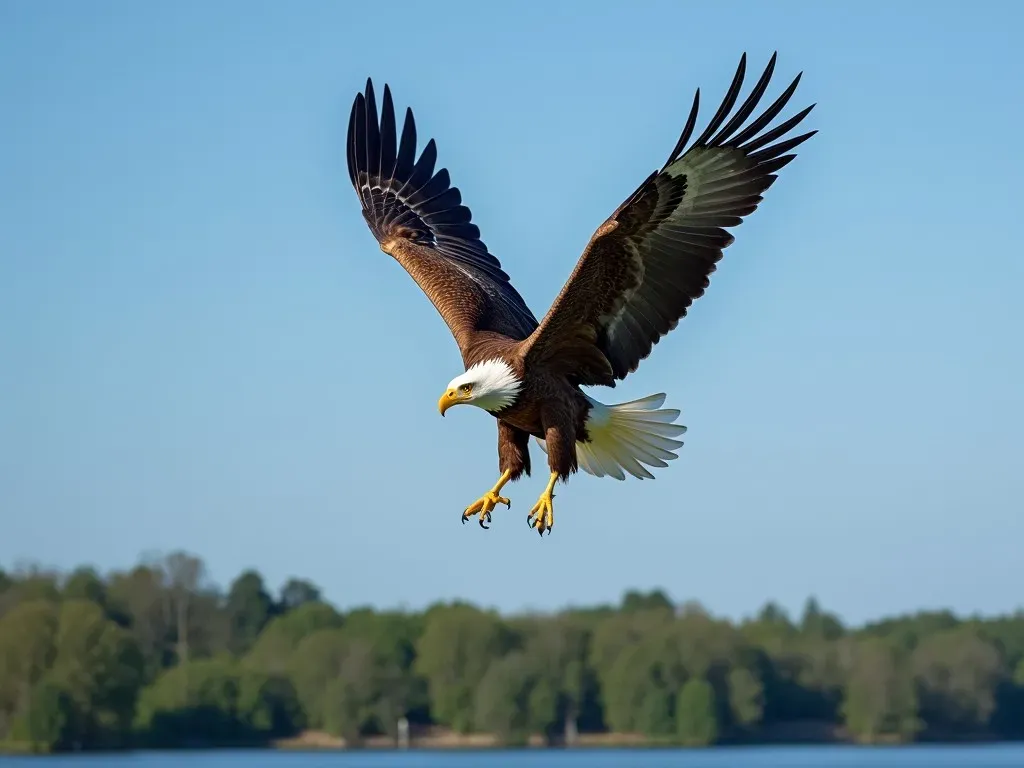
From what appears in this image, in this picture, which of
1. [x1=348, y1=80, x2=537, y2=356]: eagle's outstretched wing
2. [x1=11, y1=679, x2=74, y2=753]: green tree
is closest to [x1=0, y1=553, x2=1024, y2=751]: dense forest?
[x1=11, y1=679, x2=74, y2=753]: green tree

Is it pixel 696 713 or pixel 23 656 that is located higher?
pixel 23 656

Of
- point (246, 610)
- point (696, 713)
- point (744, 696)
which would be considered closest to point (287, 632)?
point (246, 610)

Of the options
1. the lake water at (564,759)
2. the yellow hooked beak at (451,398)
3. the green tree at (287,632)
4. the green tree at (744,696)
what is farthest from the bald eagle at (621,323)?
the green tree at (287,632)

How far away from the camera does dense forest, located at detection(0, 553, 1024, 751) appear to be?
62.1 m

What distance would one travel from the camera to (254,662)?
253 feet

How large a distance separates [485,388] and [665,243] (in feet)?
4.54

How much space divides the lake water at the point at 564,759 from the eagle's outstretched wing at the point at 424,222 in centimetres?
5015

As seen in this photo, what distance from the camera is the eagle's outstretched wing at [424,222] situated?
1366cm

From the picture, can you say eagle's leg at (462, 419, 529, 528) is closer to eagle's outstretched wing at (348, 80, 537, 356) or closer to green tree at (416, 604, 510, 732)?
eagle's outstretched wing at (348, 80, 537, 356)

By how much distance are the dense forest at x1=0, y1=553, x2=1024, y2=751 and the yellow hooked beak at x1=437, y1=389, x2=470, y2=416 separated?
5077 cm

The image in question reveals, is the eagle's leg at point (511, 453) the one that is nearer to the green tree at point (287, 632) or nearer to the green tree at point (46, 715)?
the green tree at point (46, 715)

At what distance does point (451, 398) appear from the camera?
11750mm

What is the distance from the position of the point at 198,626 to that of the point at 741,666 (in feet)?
78.8

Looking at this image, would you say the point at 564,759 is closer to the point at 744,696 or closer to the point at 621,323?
the point at 744,696
